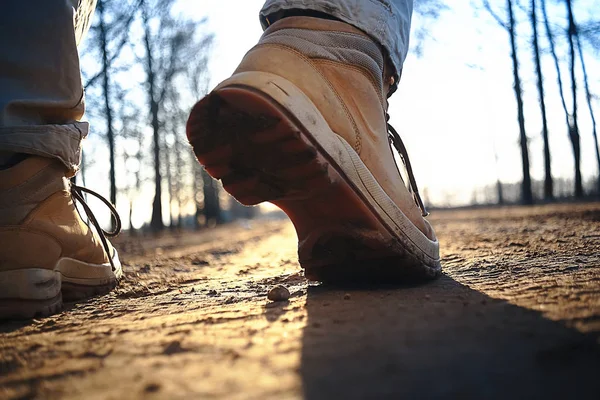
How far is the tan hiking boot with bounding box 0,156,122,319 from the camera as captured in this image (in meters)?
1.04

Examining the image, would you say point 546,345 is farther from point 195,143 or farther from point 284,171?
point 195,143

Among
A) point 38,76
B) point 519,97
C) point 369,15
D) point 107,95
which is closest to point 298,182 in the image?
point 369,15

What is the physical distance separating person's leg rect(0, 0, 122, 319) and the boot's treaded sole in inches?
17.4

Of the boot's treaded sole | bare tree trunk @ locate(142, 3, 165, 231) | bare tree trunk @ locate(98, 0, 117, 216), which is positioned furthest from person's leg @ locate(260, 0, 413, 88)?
bare tree trunk @ locate(142, 3, 165, 231)

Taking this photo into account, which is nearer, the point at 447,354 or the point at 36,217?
the point at 447,354

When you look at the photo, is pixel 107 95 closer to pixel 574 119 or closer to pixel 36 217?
pixel 36 217

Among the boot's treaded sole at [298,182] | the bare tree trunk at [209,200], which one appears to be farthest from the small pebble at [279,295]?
the bare tree trunk at [209,200]

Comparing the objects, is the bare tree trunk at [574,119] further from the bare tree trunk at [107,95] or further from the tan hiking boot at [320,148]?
the tan hiking boot at [320,148]

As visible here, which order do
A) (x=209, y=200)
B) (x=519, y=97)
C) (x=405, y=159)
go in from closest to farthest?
(x=405, y=159)
(x=519, y=97)
(x=209, y=200)

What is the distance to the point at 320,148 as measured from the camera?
0.99m

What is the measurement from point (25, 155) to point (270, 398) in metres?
0.98

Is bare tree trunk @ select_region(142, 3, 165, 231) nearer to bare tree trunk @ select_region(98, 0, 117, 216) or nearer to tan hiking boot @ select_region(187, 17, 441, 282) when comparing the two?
bare tree trunk @ select_region(98, 0, 117, 216)

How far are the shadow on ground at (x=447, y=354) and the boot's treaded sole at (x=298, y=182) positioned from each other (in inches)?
9.8

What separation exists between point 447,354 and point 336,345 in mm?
153
